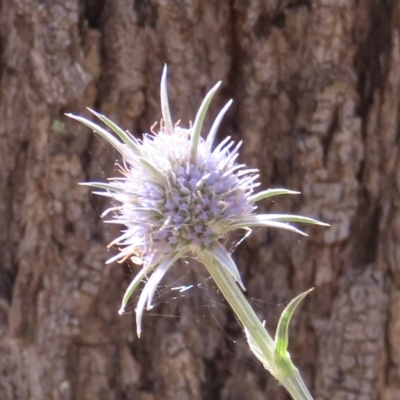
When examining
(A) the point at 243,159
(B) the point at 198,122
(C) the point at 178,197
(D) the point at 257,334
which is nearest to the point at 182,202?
(C) the point at 178,197

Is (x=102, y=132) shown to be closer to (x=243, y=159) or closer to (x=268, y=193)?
(x=268, y=193)

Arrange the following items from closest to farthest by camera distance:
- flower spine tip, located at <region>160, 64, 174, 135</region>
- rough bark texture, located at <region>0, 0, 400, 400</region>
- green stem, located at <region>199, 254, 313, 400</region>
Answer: green stem, located at <region>199, 254, 313, 400</region> → flower spine tip, located at <region>160, 64, 174, 135</region> → rough bark texture, located at <region>0, 0, 400, 400</region>

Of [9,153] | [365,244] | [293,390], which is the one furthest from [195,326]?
[293,390]

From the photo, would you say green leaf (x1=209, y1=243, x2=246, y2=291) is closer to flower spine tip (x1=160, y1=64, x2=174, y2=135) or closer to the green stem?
the green stem

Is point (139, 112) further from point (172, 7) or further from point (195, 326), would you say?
point (195, 326)

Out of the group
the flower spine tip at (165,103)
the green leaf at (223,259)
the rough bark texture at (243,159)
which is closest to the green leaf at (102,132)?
the flower spine tip at (165,103)

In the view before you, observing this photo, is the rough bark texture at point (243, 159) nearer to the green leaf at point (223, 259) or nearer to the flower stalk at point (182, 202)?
the flower stalk at point (182, 202)

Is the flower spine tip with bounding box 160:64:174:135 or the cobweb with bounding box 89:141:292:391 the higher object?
the flower spine tip with bounding box 160:64:174:135

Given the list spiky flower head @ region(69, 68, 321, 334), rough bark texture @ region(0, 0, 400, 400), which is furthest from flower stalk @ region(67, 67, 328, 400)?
rough bark texture @ region(0, 0, 400, 400)
